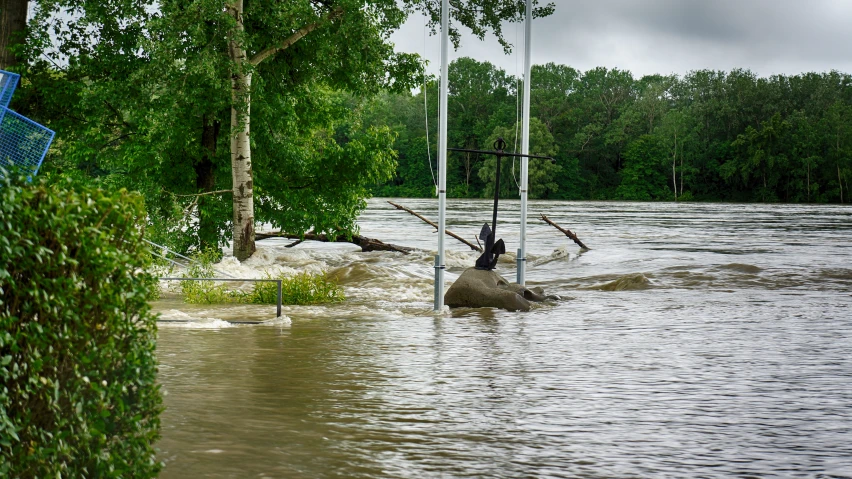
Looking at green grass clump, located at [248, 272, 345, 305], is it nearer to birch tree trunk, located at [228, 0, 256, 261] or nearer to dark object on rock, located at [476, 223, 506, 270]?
dark object on rock, located at [476, 223, 506, 270]

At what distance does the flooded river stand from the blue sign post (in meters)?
2.04

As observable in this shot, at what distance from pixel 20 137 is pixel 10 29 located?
17377mm

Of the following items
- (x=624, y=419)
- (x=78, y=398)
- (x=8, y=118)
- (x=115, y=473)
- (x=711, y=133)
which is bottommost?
(x=624, y=419)

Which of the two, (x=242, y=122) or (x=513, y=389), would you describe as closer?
(x=513, y=389)

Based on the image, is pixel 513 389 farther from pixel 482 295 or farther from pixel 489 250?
pixel 489 250

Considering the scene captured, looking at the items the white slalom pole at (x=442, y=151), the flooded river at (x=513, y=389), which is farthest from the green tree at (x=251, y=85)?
the flooded river at (x=513, y=389)

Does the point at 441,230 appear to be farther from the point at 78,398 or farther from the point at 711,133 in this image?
the point at 711,133

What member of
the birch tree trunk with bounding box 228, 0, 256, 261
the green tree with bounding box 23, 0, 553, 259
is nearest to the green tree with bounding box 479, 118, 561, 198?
the green tree with bounding box 23, 0, 553, 259

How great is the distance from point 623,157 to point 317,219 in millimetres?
117745

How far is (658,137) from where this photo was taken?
449ft

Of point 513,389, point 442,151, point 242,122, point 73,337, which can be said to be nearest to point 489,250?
point 442,151

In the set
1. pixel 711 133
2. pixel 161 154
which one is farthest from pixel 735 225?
pixel 711 133

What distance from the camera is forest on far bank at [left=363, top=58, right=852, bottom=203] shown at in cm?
12525

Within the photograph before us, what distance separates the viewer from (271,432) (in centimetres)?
761
